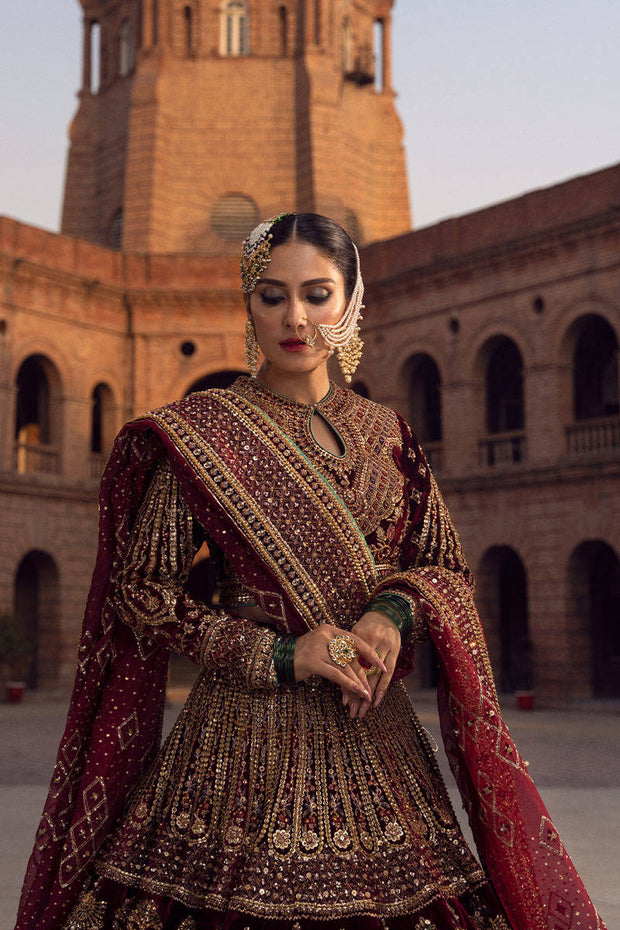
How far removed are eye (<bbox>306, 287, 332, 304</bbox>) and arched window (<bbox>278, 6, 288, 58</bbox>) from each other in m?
24.1

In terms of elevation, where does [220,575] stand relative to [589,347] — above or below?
below

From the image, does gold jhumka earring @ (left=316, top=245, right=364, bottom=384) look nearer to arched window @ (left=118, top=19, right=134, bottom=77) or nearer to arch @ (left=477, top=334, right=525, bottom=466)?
arch @ (left=477, top=334, right=525, bottom=466)

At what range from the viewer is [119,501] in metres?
2.82

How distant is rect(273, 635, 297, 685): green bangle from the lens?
2.49 meters

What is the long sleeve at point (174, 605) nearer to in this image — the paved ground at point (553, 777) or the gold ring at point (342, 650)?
the gold ring at point (342, 650)

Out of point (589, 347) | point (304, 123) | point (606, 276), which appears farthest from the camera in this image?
point (304, 123)

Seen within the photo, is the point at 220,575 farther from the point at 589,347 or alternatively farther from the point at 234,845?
the point at 589,347

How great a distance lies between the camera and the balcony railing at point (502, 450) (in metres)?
19.2

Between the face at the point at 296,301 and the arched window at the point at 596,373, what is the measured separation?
1808 centimetres

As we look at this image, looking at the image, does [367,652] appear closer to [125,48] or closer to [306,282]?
[306,282]

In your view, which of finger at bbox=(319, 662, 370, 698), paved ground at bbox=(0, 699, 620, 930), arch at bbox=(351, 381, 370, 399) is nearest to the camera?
finger at bbox=(319, 662, 370, 698)

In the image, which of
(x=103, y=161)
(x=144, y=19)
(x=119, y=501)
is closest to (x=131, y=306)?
(x=103, y=161)

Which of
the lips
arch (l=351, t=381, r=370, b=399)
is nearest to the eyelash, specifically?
the lips

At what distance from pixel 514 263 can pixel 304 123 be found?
26.0 ft
